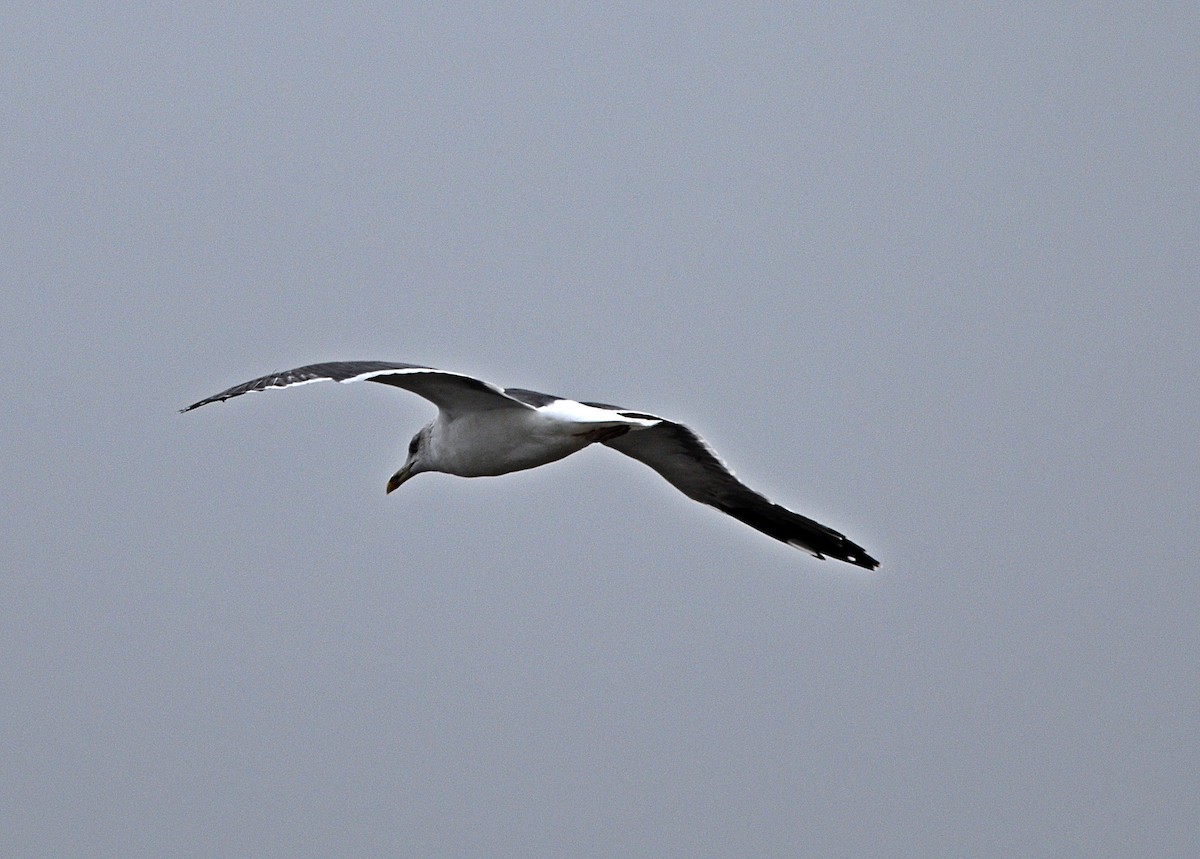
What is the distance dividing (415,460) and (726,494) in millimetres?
1861

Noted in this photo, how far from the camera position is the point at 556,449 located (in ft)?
25.6

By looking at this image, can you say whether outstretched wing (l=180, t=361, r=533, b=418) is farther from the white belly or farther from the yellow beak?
the yellow beak

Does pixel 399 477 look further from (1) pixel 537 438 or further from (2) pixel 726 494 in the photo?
(2) pixel 726 494

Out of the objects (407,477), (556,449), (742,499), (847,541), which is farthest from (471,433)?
(847,541)

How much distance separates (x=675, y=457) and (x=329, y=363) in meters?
2.47

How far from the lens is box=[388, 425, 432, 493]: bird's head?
336 inches

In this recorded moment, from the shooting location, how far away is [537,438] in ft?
25.3

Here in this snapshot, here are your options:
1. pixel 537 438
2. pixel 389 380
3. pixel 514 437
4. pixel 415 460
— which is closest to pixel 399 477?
pixel 415 460

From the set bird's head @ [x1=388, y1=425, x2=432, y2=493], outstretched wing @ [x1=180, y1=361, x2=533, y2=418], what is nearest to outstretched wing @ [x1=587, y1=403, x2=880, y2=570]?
bird's head @ [x1=388, y1=425, x2=432, y2=493]

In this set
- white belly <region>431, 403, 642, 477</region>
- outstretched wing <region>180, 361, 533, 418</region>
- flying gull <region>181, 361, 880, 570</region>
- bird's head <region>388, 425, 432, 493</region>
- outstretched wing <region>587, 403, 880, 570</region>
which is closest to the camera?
outstretched wing <region>180, 361, 533, 418</region>

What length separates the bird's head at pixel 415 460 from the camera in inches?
336

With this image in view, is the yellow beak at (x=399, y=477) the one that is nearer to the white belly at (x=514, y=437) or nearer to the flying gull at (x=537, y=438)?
the flying gull at (x=537, y=438)

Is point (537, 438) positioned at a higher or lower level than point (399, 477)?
higher

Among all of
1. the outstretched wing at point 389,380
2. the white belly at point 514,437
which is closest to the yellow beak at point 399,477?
the white belly at point 514,437
